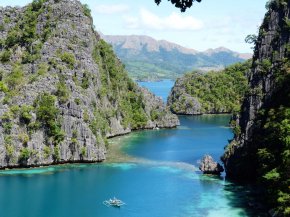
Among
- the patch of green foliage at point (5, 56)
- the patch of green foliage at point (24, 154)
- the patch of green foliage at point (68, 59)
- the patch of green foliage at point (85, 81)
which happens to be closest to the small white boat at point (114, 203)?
the patch of green foliage at point (24, 154)

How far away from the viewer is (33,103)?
264 feet

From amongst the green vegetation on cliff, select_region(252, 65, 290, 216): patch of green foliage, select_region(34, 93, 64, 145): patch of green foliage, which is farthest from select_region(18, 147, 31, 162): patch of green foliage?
the green vegetation on cliff

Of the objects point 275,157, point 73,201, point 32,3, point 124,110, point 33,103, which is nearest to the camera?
point 275,157

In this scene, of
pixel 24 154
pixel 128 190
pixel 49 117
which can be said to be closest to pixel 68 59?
pixel 49 117

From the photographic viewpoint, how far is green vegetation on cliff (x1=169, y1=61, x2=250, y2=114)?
170625 millimetres

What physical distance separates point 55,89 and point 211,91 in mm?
104960

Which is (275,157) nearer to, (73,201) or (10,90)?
(73,201)

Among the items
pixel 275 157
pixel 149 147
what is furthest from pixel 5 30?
pixel 275 157

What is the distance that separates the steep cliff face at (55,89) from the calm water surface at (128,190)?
404cm

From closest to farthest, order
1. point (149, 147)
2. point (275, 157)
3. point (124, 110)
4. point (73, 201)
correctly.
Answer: point (275, 157)
point (73, 201)
point (149, 147)
point (124, 110)

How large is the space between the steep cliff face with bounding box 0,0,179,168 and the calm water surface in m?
4.04

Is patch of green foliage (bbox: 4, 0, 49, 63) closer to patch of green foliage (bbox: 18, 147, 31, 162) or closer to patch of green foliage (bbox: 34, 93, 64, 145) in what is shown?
patch of green foliage (bbox: 34, 93, 64, 145)

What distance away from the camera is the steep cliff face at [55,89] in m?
78.1

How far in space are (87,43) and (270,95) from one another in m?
45.1
